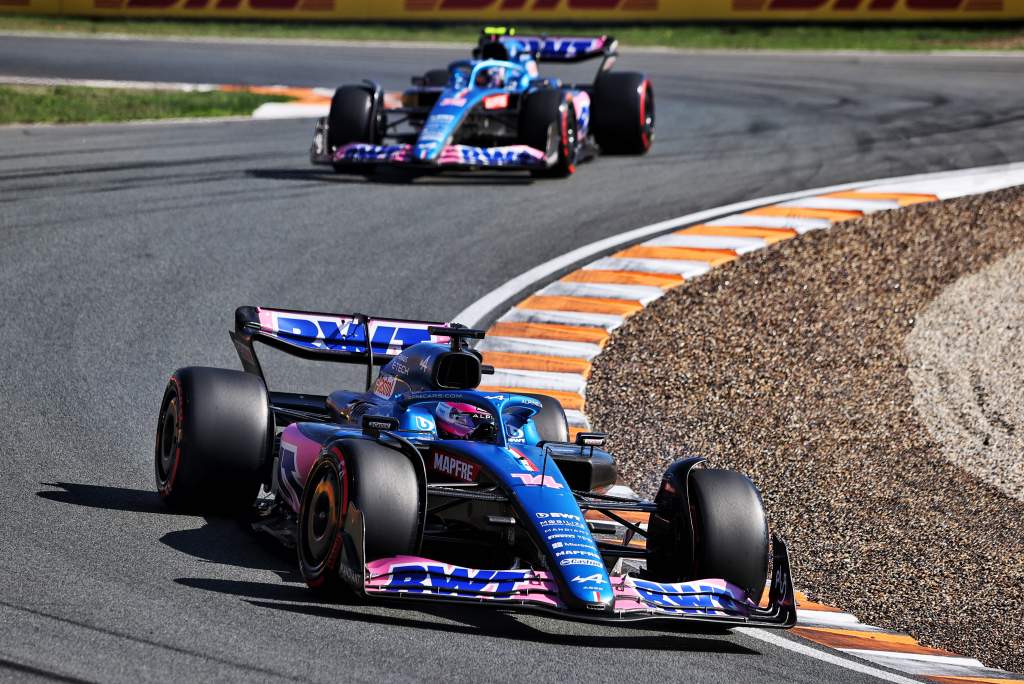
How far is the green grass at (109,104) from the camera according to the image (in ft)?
67.9

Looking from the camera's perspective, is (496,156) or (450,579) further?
(496,156)

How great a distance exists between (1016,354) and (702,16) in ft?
70.3

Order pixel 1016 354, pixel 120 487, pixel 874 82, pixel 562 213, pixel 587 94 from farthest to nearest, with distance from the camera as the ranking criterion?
1. pixel 874 82
2. pixel 587 94
3. pixel 562 213
4. pixel 1016 354
5. pixel 120 487

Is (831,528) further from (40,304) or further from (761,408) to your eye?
(40,304)

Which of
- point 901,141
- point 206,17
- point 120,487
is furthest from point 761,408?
point 206,17

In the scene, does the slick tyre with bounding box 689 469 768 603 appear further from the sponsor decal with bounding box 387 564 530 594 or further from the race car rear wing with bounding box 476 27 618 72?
the race car rear wing with bounding box 476 27 618 72

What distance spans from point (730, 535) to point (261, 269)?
7.17 metres

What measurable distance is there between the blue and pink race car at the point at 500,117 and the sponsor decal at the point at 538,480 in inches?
384

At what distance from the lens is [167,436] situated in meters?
8.44

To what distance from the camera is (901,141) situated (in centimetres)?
1969

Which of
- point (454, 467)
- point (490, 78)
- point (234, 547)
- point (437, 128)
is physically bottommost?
point (234, 547)

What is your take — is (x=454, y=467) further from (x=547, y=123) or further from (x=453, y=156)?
(x=547, y=123)

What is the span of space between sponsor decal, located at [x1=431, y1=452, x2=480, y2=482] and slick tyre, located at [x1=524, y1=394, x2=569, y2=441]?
1.06 metres

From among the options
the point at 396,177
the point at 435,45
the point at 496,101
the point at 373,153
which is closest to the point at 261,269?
the point at 373,153
